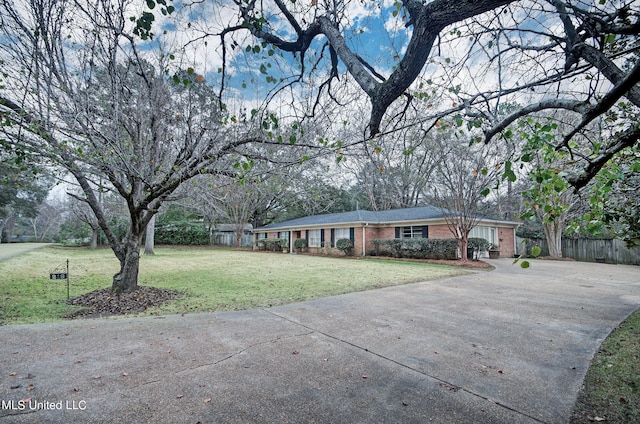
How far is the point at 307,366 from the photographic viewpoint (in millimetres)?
3627

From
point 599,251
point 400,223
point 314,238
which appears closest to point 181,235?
point 314,238

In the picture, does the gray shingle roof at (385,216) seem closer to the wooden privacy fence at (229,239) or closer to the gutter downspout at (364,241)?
the gutter downspout at (364,241)

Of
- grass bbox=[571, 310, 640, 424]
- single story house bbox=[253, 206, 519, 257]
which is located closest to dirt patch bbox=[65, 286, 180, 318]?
grass bbox=[571, 310, 640, 424]

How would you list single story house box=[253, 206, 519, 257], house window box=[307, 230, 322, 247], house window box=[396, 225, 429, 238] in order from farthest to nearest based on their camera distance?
1. house window box=[307, 230, 322, 247]
2. house window box=[396, 225, 429, 238]
3. single story house box=[253, 206, 519, 257]

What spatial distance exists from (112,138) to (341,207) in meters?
30.2

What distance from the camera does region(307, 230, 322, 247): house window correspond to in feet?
84.5

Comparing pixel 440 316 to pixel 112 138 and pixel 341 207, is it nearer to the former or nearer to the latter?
pixel 112 138

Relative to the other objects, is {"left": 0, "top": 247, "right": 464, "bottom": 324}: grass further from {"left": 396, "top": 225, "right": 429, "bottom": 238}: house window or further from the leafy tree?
{"left": 396, "top": 225, "right": 429, "bottom": 238}: house window

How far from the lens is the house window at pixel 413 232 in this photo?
65.3ft

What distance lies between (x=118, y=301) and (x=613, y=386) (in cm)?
809

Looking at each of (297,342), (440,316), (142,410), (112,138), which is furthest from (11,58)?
(440,316)

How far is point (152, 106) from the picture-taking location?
6.04 metres

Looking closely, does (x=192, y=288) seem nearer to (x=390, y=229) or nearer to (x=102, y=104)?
(x=102, y=104)

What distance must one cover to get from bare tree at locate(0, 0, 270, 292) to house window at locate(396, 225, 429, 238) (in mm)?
16064
